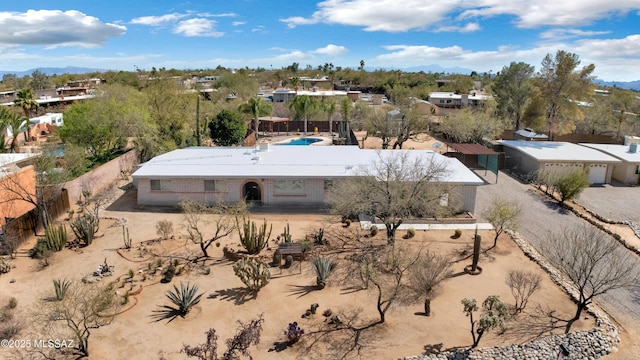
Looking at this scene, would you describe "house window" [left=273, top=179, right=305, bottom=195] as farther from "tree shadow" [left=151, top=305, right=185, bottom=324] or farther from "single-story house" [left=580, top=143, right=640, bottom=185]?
"single-story house" [left=580, top=143, right=640, bottom=185]

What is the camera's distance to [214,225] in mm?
21641

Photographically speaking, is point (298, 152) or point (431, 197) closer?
point (431, 197)

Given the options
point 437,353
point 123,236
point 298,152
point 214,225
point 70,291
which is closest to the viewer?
point 437,353

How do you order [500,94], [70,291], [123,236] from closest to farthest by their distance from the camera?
[70,291]
[123,236]
[500,94]

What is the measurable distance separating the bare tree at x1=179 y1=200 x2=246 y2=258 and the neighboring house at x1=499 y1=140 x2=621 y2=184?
22.6 m

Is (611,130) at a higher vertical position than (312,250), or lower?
higher

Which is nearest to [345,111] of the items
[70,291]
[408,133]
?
[408,133]

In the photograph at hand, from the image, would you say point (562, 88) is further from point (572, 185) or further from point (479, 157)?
point (572, 185)

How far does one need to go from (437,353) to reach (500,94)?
42.9 meters

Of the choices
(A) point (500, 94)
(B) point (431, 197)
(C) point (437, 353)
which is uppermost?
(A) point (500, 94)

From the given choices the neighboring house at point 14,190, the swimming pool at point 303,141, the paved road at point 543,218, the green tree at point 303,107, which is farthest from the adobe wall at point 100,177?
the paved road at point 543,218

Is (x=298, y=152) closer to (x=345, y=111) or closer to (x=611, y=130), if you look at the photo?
(x=345, y=111)

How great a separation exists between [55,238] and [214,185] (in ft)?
27.8

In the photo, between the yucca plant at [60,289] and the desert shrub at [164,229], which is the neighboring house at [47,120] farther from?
the yucca plant at [60,289]
